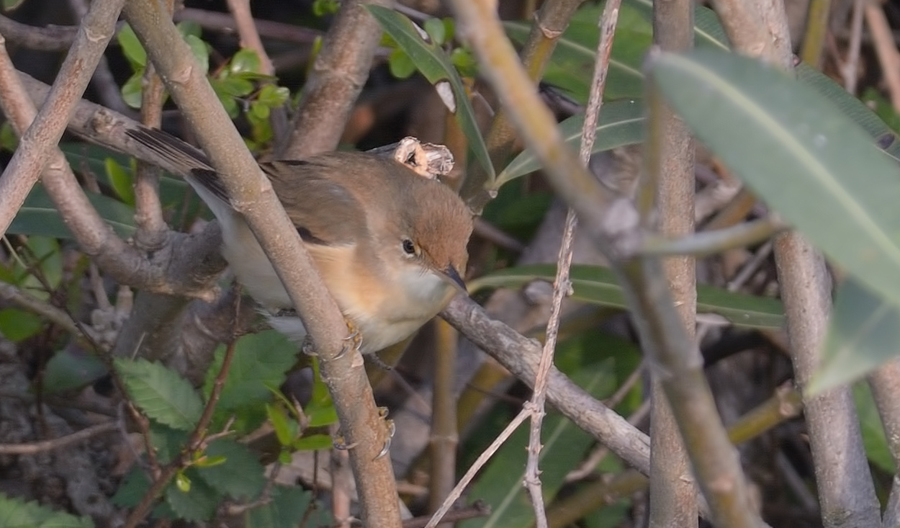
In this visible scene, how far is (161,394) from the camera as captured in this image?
95.4 inches

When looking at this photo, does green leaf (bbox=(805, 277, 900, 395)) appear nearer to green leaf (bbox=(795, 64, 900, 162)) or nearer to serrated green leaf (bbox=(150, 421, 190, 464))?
green leaf (bbox=(795, 64, 900, 162))

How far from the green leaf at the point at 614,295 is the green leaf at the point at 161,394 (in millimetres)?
833

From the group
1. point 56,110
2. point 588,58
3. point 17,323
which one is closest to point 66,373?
point 17,323

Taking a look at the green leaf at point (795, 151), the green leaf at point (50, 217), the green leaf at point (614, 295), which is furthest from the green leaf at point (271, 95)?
the green leaf at point (795, 151)

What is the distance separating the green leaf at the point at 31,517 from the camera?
2.27 m

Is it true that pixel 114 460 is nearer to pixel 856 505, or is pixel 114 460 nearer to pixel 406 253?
pixel 406 253

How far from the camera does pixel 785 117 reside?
927 millimetres

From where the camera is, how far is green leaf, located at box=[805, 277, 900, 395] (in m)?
0.82

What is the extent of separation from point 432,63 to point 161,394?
970 mm

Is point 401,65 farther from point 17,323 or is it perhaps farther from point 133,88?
point 17,323

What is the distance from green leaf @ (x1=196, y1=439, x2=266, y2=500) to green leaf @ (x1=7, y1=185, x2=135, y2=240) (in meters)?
0.68

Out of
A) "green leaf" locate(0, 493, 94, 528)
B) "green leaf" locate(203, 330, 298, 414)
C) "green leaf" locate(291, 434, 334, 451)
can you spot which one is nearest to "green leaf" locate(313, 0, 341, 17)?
"green leaf" locate(203, 330, 298, 414)

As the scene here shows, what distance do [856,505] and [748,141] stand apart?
1241 mm

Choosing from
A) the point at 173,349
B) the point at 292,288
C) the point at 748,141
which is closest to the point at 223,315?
the point at 173,349
